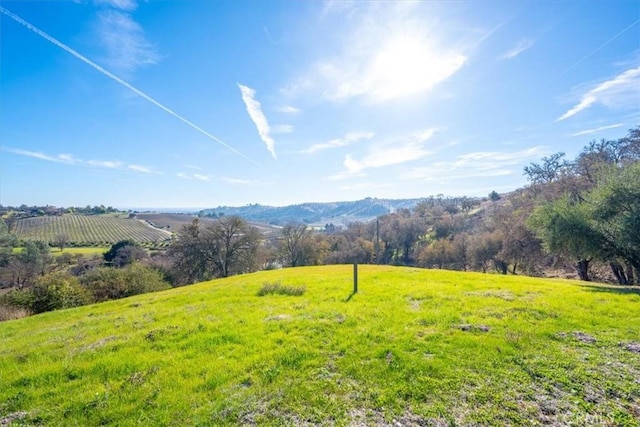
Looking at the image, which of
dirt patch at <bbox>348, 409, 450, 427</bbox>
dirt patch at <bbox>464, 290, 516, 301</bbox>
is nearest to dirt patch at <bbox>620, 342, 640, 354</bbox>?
dirt patch at <bbox>464, 290, 516, 301</bbox>

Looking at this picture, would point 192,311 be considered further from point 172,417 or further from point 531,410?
point 531,410

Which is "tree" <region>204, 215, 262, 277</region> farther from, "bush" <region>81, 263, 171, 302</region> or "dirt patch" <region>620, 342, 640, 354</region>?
"dirt patch" <region>620, 342, 640, 354</region>

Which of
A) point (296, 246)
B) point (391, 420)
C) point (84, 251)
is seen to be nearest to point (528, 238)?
point (391, 420)

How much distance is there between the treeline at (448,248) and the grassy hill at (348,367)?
7775 millimetres

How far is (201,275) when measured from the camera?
44.4 meters

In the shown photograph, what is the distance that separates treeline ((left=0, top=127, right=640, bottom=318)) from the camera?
17.2m

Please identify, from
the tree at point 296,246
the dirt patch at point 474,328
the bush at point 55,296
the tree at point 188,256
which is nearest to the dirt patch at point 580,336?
the dirt patch at point 474,328

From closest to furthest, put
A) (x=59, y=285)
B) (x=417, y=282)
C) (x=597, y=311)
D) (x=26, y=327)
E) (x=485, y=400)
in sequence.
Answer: (x=485, y=400), (x=597, y=311), (x=26, y=327), (x=417, y=282), (x=59, y=285)

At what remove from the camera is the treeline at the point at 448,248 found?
56.3 ft

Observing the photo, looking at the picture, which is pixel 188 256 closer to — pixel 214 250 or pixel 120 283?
pixel 214 250

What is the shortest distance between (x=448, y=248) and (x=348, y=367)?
61206 mm

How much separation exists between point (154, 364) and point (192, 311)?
18.3 feet

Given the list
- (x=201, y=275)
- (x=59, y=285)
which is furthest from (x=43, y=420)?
(x=201, y=275)

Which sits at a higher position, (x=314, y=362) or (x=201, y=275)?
(x=314, y=362)
